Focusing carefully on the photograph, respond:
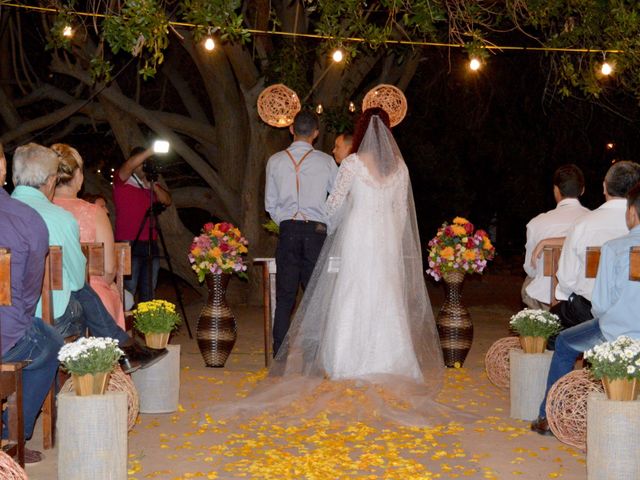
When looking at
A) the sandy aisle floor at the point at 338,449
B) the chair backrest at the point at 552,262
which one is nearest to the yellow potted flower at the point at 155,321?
the sandy aisle floor at the point at 338,449

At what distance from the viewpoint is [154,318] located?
270 inches

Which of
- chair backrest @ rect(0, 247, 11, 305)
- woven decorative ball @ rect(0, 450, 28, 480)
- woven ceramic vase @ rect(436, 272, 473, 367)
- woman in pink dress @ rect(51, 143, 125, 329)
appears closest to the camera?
woven decorative ball @ rect(0, 450, 28, 480)

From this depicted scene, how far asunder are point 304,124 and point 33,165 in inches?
120

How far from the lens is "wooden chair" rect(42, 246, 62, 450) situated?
231 inches

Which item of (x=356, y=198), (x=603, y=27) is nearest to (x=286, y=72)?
(x=603, y=27)

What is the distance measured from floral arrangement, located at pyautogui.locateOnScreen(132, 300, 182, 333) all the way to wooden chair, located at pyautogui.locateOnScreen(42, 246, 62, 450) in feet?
3.10

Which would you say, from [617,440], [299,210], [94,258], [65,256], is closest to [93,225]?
[94,258]

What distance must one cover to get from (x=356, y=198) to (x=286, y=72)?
4518 millimetres

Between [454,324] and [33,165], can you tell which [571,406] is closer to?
[454,324]

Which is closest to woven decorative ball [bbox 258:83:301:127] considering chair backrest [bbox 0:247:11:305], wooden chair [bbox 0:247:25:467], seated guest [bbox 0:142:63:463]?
seated guest [bbox 0:142:63:463]

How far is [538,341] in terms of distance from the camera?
673 centimetres

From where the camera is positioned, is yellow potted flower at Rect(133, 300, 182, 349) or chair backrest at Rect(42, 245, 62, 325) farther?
yellow potted flower at Rect(133, 300, 182, 349)

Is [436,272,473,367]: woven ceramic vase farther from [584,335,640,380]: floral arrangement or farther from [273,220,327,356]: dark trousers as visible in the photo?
[584,335,640,380]: floral arrangement

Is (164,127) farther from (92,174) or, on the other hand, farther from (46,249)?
(46,249)
